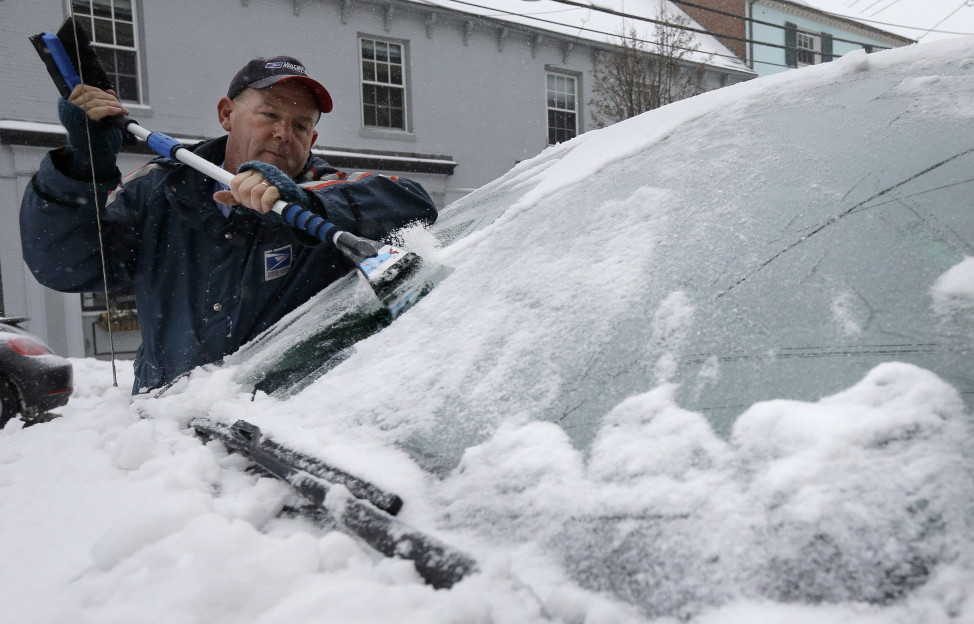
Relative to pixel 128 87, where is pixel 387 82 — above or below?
above

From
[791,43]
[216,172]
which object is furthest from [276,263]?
[791,43]

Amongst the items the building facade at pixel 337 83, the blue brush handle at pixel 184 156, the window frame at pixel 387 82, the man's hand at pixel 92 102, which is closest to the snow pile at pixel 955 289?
the blue brush handle at pixel 184 156

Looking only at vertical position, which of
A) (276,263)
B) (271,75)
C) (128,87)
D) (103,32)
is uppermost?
(103,32)

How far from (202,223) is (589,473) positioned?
1.87 m

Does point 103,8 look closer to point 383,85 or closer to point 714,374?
point 383,85

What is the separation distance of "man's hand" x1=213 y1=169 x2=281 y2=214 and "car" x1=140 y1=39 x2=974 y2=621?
468 millimetres

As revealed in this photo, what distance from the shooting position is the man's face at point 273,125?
2262 mm

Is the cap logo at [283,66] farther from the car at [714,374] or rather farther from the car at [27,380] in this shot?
the car at [27,380]

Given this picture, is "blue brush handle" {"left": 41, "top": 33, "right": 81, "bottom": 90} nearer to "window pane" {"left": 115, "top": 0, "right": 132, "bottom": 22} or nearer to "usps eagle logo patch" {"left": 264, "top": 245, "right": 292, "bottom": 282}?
"usps eagle logo patch" {"left": 264, "top": 245, "right": 292, "bottom": 282}

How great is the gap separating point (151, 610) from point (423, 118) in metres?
10.8

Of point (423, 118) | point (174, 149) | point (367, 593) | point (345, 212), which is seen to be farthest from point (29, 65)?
point (367, 593)

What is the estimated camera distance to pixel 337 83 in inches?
398

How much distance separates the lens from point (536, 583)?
683 millimetres

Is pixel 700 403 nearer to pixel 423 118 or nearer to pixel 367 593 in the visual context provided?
pixel 367 593
